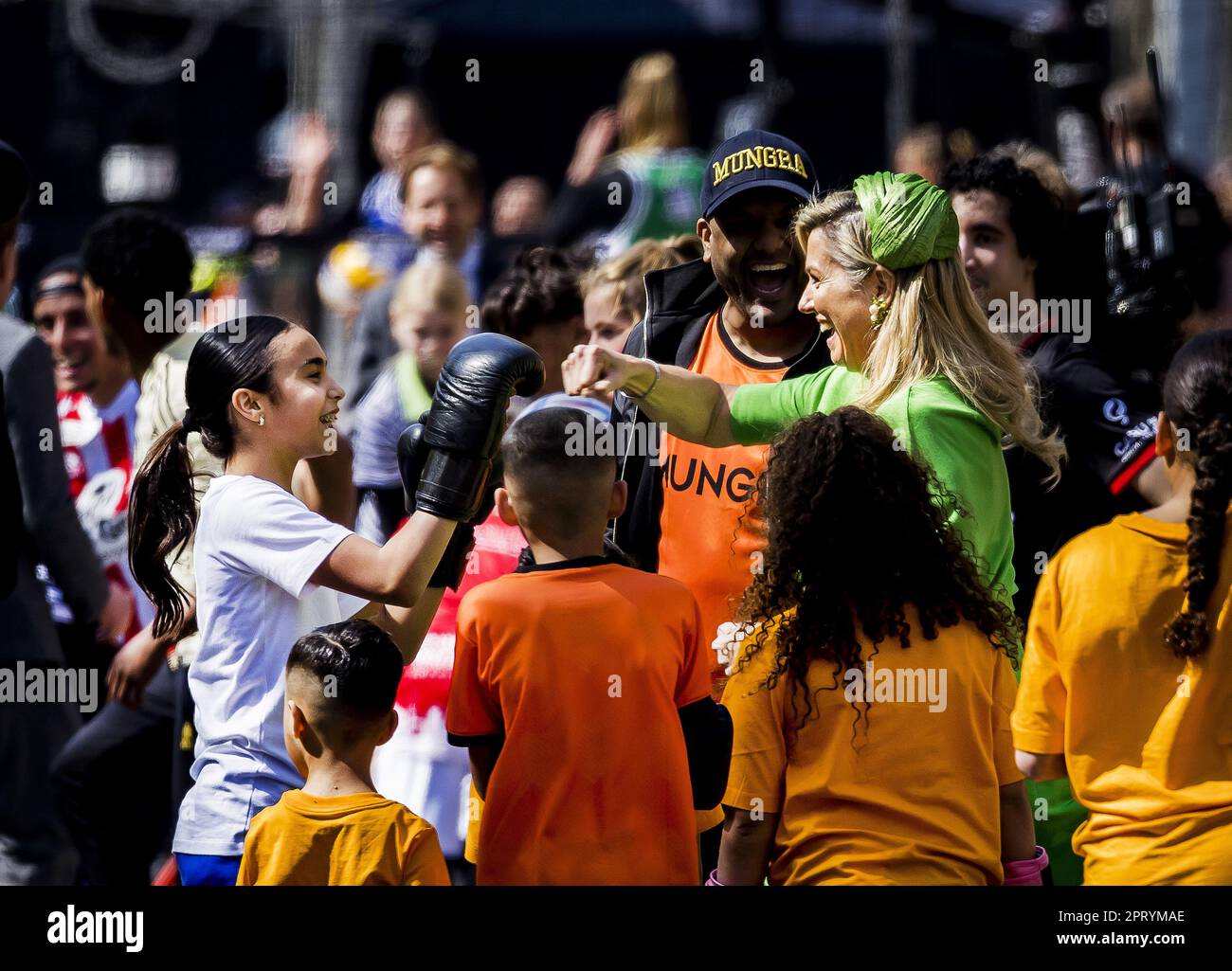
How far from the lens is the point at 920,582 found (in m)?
3.21

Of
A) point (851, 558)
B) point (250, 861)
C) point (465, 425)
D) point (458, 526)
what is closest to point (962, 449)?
A: point (851, 558)

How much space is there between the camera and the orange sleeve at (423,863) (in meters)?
3.24

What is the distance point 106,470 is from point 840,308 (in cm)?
274

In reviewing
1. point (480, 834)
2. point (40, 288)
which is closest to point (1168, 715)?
point (480, 834)

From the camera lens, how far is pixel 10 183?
417 centimetres

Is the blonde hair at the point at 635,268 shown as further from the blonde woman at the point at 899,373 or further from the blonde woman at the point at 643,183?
the blonde woman at the point at 899,373

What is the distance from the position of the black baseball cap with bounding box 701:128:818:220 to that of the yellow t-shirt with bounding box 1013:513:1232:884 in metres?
1.02

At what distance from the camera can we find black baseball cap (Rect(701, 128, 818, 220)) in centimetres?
395

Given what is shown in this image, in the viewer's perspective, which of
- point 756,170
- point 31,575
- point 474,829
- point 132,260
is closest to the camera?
point 474,829

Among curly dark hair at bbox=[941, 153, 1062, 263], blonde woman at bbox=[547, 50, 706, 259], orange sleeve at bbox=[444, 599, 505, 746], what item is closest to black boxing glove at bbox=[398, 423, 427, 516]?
orange sleeve at bbox=[444, 599, 505, 746]

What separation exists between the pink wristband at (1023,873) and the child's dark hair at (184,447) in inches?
66.1

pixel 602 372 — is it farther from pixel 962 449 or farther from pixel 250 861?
pixel 250 861

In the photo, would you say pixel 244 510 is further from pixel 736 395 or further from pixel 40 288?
pixel 40 288
